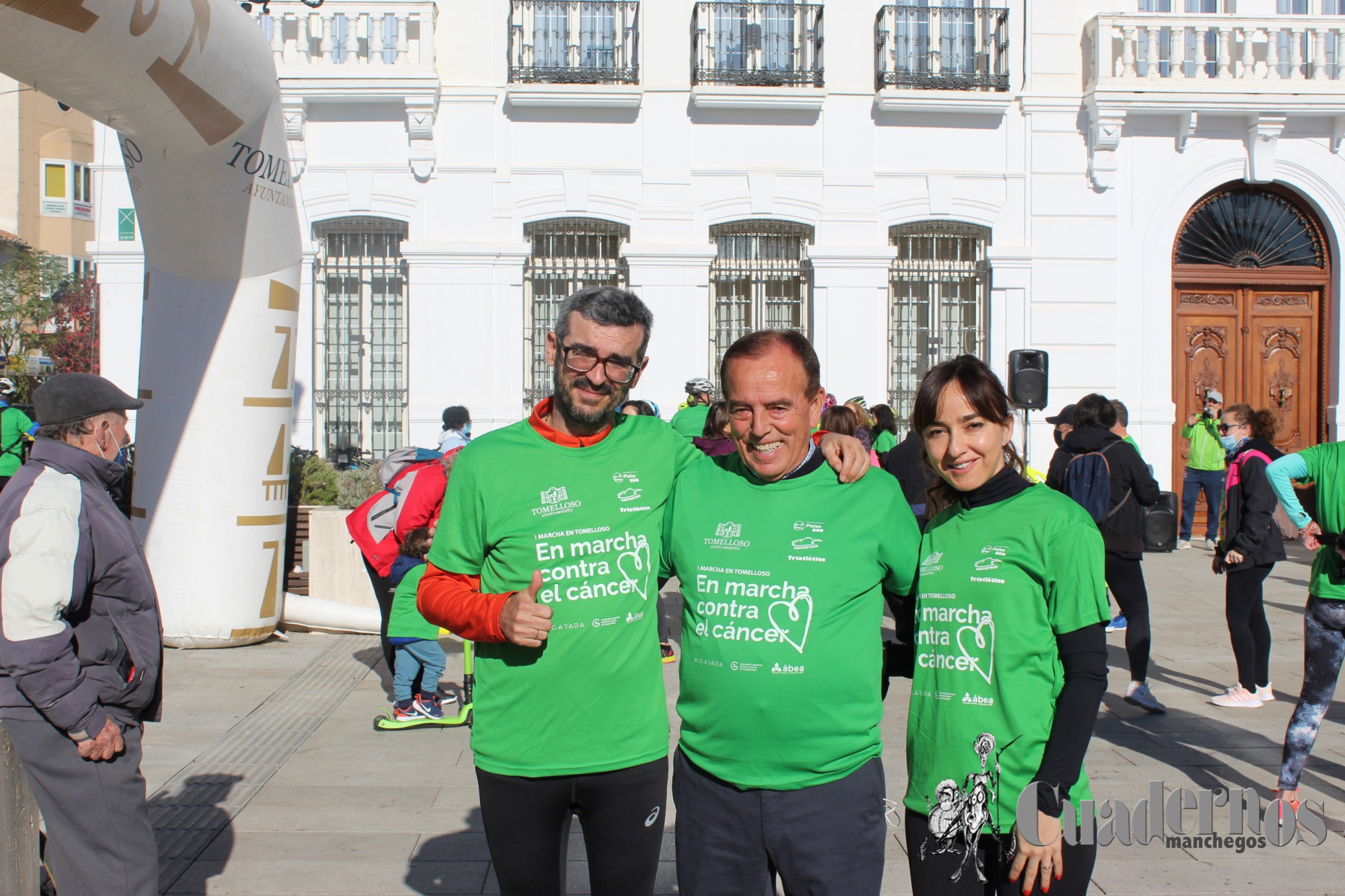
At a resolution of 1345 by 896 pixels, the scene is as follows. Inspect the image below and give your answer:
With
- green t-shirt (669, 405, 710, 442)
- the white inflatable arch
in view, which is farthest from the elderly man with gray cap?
the white inflatable arch

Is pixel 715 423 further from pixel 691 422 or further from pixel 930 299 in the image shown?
pixel 930 299

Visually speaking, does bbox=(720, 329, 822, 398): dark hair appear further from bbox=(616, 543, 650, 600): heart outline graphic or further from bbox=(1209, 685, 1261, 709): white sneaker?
bbox=(1209, 685, 1261, 709): white sneaker

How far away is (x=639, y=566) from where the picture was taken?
2.61 m

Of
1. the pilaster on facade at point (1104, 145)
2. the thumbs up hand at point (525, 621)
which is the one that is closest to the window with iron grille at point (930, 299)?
the pilaster on facade at point (1104, 145)

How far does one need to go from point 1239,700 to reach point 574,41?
10398 mm

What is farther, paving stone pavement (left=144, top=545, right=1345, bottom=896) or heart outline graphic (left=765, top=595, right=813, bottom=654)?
paving stone pavement (left=144, top=545, right=1345, bottom=896)

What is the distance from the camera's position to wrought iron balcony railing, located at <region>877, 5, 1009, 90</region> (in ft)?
43.4

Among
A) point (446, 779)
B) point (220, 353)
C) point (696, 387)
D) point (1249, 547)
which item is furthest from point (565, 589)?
point (696, 387)

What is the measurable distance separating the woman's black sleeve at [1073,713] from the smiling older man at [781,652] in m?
0.38

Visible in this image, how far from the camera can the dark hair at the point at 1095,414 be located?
6.79 meters

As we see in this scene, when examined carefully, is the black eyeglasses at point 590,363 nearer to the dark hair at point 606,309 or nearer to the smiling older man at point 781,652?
the dark hair at point 606,309

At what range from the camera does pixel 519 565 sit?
102 inches

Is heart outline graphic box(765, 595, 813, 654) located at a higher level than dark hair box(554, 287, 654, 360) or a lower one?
lower

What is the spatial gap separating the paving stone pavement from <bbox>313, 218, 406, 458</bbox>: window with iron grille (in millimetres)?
5106
